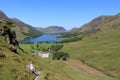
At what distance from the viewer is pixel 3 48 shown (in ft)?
230

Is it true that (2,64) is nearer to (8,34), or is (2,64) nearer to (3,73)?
(3,73)

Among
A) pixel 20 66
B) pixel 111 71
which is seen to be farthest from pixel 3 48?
pixel 111 71

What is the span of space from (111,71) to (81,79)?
95.2m

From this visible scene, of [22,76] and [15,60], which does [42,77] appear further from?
[15,60]

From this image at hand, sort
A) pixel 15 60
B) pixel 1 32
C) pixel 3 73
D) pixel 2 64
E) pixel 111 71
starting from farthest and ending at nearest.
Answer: pixel 111 71
pixel 1 32
pixel 15 60
pixel 2 64
pixel 3 73

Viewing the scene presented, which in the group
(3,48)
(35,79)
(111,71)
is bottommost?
(111,71)

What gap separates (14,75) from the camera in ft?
174

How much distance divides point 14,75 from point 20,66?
257 inches

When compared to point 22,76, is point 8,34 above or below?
above

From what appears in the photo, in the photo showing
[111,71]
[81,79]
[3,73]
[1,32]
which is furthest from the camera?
[111,71]

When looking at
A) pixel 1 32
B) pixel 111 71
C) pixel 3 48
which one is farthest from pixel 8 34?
pixel 111 71

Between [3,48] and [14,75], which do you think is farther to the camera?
[3,48]

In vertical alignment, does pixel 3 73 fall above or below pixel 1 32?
below

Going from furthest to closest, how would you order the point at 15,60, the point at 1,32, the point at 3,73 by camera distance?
the point at 1,32 → the point at 15,60 → the point at 3,73
